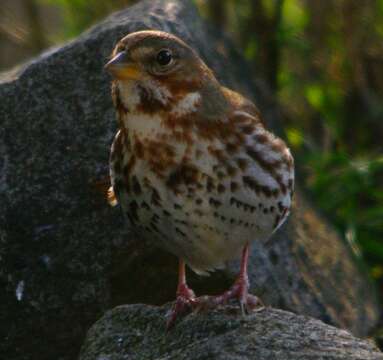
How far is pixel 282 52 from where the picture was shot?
833cm

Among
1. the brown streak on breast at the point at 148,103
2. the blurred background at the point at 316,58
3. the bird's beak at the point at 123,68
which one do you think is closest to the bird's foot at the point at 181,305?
the brown streak on breast at the point at 148,103

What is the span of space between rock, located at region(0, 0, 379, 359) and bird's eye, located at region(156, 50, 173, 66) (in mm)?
1074

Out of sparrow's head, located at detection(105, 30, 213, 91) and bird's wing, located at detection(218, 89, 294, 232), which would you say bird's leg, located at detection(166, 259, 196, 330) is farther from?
sparrow's head, located at detection(105, 30, 213, 91)

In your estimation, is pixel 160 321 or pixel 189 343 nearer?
pixel 189 343

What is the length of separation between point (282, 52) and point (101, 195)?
3304 millimetres

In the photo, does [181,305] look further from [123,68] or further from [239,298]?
[123,68]

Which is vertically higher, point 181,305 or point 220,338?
point 220,338

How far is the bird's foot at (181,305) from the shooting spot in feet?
15.3

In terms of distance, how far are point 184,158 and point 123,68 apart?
43 centimetres

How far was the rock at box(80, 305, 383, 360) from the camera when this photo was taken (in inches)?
159

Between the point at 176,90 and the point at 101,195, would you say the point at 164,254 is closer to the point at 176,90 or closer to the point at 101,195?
the point at 101,195

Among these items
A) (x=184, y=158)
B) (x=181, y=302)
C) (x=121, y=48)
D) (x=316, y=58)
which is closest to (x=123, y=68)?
(x=121, y=48)

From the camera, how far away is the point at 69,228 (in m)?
5.32

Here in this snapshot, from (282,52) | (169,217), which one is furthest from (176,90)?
(282,52)
